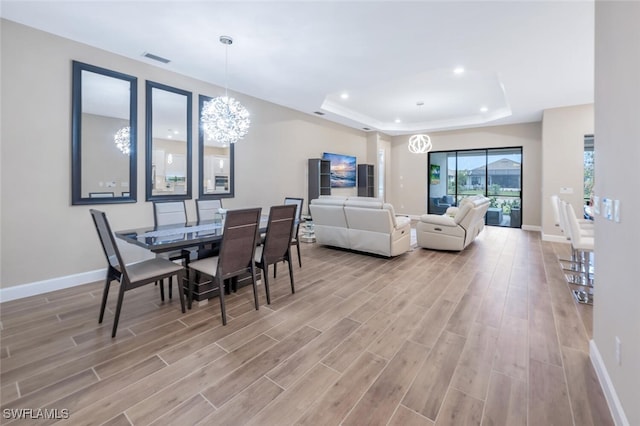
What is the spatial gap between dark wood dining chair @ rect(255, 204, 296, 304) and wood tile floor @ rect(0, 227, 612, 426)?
0.43 m

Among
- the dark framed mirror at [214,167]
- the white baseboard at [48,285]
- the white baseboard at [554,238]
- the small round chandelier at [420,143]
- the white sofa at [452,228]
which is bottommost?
the white baseboard at [48,285]

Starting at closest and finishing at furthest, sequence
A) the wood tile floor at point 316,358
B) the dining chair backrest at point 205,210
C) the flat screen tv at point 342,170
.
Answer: the wood tile floor at point 316,358
the dining chair backrest at point 205,210
the flat screen tv at point 342,170

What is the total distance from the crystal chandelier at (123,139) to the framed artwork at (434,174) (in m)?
8.45

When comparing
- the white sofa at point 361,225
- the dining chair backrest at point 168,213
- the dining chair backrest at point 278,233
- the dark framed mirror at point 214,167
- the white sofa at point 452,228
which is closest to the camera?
the dining chair backrest at point 278,233

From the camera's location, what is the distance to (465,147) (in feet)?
28.7

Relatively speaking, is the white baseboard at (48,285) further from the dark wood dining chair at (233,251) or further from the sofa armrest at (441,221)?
the sofa armrest at (441,221)

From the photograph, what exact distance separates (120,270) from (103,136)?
2305 millimetres

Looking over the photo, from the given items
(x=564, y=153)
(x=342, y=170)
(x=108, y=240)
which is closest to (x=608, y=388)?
(x=108, y=240)

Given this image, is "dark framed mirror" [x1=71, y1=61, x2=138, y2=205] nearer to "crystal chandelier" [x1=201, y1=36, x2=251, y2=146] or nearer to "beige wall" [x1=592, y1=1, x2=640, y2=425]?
"crystal chandelier" [x1=201, y1=36, x2=251, y2=146]

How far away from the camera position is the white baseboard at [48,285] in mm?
3096

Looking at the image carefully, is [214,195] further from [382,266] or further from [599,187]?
[599,187]

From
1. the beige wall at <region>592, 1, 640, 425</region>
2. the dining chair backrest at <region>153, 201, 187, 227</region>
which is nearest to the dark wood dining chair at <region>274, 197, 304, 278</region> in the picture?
the dining chair backrest at <region>153, 201, 187, 227</region>

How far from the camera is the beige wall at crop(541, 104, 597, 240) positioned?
19.6 ft

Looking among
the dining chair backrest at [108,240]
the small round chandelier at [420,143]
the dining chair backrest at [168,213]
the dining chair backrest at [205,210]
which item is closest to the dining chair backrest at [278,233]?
the dining chair backrest at [108,240]
